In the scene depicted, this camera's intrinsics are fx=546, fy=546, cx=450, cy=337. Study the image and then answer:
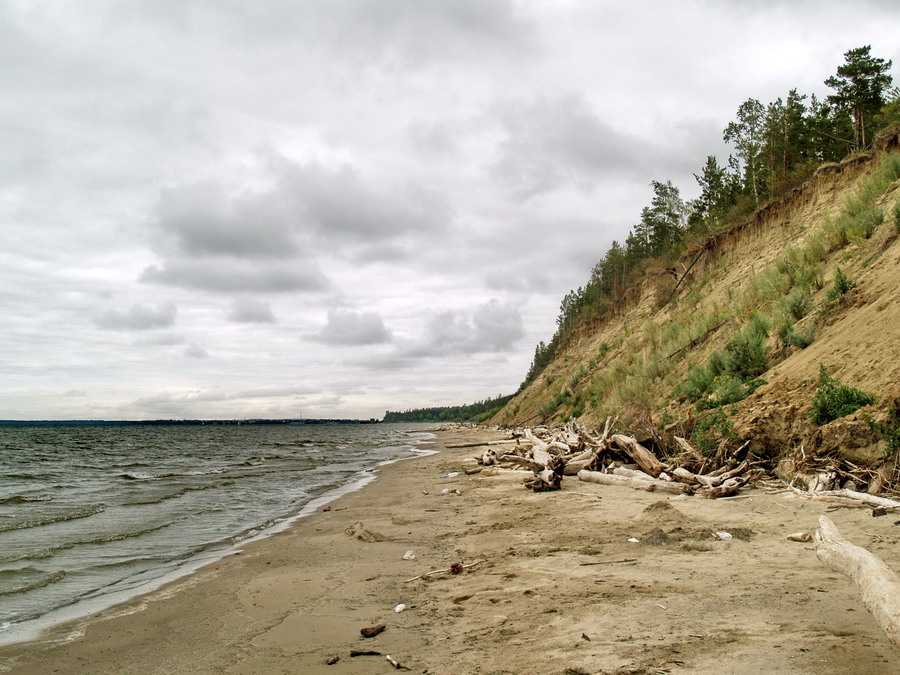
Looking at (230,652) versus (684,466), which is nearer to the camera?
(230,652)

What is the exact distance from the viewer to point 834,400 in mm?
8172

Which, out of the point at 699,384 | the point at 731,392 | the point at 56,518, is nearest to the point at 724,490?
the point at 731,392

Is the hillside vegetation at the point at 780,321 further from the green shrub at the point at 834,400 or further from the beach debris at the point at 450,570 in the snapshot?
the beach debris at the point at 450,570

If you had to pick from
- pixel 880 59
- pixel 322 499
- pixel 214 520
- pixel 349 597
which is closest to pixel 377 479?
pixel 322 499

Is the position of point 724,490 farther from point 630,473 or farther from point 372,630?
point 372,630

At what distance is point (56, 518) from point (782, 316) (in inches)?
681

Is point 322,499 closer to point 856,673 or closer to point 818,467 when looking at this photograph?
point 818,467

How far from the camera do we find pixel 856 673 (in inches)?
108

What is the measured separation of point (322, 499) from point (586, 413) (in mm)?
17562

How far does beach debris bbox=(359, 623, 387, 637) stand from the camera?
13.7ft

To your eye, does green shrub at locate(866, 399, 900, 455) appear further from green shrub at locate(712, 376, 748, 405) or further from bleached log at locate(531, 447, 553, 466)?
bleached log at locate(531, 447, 553, 466)

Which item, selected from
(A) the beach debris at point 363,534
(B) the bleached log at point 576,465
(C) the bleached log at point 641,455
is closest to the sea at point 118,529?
(A) the beach debris at point 363,534

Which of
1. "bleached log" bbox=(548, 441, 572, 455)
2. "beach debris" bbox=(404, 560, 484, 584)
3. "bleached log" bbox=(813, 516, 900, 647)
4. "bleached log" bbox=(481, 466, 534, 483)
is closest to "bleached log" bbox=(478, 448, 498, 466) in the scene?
"bleached log" bbox=(481, 466, 534, 483)

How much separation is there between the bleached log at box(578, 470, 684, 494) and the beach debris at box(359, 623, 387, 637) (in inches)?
256
